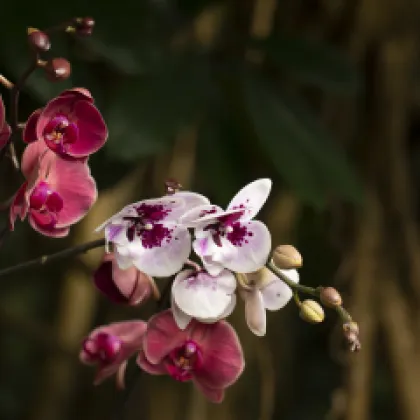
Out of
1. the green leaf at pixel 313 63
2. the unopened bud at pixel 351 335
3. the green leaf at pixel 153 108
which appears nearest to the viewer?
A: the unopened bud at pixel 351 335

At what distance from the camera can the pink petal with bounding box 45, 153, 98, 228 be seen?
17.5 inches

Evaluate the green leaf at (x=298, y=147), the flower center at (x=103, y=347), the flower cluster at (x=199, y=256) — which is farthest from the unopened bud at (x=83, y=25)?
the green leaf at (x=298, y=147)

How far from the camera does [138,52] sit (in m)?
0.76

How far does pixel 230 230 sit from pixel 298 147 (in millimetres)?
381

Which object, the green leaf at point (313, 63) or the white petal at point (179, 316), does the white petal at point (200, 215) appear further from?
the green leaf at point (313, 63)

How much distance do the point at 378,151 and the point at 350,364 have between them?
30 cm

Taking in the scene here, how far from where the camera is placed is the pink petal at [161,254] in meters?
0.43

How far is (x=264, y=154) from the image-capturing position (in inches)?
32.6

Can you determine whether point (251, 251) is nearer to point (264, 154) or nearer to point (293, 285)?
point (293, 285)

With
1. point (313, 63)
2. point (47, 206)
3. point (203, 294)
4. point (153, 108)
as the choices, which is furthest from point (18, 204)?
point (313, 63)

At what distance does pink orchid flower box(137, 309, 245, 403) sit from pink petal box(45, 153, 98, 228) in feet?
0.28

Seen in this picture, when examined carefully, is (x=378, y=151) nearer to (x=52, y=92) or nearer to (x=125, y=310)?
(x=125, y=310)

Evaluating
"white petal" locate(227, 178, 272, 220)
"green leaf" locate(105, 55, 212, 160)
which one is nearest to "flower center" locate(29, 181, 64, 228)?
"white petal" locate(227, 178, 272, 220)

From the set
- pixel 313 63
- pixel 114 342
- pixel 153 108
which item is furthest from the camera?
pixel 313 63
